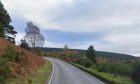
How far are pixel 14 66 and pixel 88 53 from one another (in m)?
70.6

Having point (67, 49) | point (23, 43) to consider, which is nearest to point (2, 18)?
point (23, 43)

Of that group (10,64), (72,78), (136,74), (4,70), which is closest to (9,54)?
(10,64)

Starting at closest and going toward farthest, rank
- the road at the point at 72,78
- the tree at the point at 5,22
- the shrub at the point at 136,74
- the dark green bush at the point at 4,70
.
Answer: the shrub at the point at 136,74 → the dark green bush at the point at 4,70 → the road at the point at 72,78 → the tree at the point at 5,22

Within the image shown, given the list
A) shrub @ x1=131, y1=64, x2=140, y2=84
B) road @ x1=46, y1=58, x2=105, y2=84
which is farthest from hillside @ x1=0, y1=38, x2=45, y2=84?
shrub @ x1=131, y1=64, x2=140, y2=84

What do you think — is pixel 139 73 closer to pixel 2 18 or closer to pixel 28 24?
pixel 2 18

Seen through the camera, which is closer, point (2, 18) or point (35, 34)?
point (2, 18)

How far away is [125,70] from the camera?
45.1 m

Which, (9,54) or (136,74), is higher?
(9,54)

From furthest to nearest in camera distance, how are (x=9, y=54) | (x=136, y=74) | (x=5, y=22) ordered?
(x=5, y=22), (x=9, y=54), (x=136, y=74)

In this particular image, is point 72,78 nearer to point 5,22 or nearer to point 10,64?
point 10,64

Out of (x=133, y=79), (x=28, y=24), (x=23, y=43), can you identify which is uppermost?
(x=28, y=24)

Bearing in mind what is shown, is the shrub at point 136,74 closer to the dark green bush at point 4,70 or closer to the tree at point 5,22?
the dark green bush at point 4,70

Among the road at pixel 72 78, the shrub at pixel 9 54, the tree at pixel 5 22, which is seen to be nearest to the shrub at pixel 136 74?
the road at pixel 72 78

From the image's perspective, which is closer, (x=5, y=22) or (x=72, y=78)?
(x=72, y=78)
